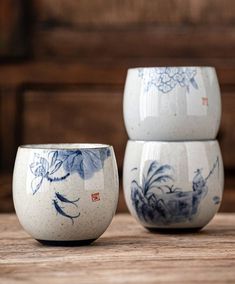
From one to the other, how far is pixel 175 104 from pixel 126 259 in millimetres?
241

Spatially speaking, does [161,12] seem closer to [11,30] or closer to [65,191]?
[11,30]

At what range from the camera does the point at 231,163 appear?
171cm

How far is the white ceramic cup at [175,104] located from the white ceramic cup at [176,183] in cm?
2

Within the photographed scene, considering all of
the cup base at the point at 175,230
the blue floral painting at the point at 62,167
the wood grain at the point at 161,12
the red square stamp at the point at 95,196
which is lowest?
the cup base at the point at 175,230

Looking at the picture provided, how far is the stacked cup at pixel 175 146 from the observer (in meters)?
1.00

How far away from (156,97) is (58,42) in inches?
30.7

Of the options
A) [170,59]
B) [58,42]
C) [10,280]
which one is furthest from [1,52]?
[10,280]

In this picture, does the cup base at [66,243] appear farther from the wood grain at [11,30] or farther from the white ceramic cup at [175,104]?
the wood grain at [11,30]

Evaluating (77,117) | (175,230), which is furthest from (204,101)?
(77,117)

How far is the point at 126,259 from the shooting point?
32.6 inches

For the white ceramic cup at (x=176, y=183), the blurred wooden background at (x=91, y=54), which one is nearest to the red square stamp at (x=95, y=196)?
the white ceramic cup at (x=176, y=183)

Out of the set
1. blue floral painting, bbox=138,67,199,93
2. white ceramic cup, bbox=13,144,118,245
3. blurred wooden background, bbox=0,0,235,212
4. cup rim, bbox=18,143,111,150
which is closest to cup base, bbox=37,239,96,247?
white ceramic cup, bbox=13,144,118,245

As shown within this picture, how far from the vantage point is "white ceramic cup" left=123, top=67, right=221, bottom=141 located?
1.00 meters

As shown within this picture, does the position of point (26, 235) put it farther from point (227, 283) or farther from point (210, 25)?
point (210, 25)
